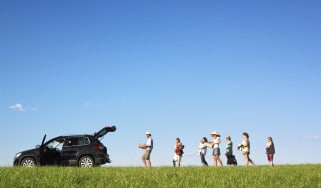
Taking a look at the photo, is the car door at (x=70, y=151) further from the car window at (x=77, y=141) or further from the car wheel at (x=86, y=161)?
the car wheel at (x=86, y=161)

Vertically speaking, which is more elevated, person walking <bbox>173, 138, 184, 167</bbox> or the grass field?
person walking <bbox>173, 138, 184, 167</bbox>

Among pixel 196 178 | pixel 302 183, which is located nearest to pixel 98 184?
pixel 196 178

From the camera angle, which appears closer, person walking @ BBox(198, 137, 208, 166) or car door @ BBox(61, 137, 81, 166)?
car door @ BBox(61, 137, 81, 166)

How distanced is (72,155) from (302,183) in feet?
44.0

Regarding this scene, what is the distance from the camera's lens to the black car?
22.9 meters

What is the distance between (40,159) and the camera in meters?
23.0

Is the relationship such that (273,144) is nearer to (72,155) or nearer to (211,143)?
(211,143)

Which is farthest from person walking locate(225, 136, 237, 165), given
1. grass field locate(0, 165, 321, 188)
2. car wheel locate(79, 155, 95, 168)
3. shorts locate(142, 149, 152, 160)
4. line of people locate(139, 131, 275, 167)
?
grass field locate(0, 165, 321, 188)

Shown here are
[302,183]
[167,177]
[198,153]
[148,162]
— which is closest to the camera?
[302,183]

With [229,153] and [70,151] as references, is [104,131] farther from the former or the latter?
[229,153]

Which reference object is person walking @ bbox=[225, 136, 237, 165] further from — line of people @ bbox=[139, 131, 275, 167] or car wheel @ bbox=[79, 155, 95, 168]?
car wheel @ bbox=[79, 155, 95, 168]

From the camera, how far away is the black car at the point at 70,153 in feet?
75.2

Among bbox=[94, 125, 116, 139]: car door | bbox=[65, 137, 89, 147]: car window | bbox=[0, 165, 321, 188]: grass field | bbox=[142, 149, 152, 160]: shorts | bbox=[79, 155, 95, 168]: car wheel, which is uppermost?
bbox=[94, 125, 116, 139]: car door

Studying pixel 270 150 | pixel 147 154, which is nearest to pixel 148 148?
pixel 147 154
